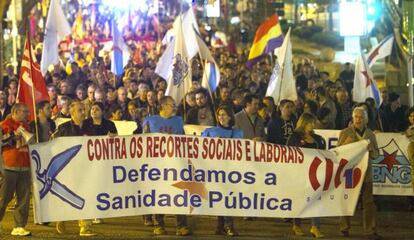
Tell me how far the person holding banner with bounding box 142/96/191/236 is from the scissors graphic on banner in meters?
1.09

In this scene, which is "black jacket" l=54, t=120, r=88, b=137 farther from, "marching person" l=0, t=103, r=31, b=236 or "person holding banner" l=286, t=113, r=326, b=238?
"person holding banner" l=286, t=113, r=326, b=238

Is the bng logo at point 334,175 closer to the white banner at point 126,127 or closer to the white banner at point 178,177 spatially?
the white banner at point 178,177

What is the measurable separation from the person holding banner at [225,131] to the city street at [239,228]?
0.15 meters

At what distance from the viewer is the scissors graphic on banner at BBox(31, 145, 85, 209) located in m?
10.8

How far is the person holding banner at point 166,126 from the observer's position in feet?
37.3

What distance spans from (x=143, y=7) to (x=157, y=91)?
26227mm

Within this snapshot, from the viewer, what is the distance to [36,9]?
140 feet

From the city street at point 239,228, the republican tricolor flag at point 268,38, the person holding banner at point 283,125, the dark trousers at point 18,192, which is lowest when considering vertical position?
the city street at point 239,228

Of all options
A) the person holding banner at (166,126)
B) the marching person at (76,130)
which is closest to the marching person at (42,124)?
the marching person at (76,130)

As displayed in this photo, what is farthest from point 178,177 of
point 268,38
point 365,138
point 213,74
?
point 268,38

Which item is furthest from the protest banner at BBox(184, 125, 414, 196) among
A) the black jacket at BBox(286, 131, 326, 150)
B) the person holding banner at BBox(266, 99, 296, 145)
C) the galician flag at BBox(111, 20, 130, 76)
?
the galician flag at BBox(111, 20, 130, 76)

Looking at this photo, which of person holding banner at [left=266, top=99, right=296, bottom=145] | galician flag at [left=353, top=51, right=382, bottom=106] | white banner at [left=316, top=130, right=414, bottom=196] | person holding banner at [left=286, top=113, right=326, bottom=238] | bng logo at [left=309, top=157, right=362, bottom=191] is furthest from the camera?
galician flag at [left=353, top=51, right=382, bottom=106]

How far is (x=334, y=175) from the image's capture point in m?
11.0

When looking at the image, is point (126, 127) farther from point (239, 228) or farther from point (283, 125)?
point (239, 228)
